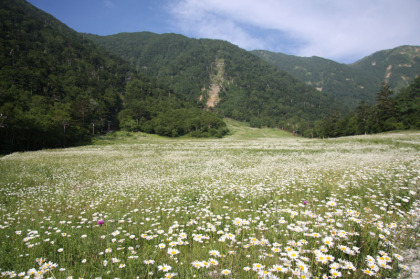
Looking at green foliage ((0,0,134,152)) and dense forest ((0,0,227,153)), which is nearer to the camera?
green foliage ((0,0,134,152))

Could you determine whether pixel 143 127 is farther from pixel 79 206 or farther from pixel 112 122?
pixel 79 206

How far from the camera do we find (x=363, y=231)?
12.6 ft

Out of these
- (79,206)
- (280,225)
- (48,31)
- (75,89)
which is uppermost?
(48,31)

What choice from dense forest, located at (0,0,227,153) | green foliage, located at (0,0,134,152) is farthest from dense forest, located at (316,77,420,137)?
green foliage, located at (0,0,134,152)

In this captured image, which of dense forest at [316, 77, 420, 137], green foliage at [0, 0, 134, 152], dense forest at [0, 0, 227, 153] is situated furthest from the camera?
dense forest at [316, 77, 420, 137]

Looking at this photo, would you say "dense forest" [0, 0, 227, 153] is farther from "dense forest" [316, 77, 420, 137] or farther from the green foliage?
"dense forest" [316, 77, 420, 137]

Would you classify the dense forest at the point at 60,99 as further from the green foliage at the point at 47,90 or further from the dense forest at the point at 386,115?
the dense forest at the point at 386,115

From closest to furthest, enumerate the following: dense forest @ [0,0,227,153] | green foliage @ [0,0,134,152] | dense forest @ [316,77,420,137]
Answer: green foliage @ [0,0,134,152] → dense forest @ [0,0,227,153] → dense forest @ [316,77,420,137]

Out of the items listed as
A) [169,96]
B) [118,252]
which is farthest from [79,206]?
[169,96]

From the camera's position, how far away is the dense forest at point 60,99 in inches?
1831

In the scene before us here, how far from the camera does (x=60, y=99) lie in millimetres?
119562

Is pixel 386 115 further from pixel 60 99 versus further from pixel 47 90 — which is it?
pixel 47 90

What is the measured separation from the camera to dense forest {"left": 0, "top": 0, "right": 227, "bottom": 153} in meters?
46.5

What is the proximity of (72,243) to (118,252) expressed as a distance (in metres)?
1.28
